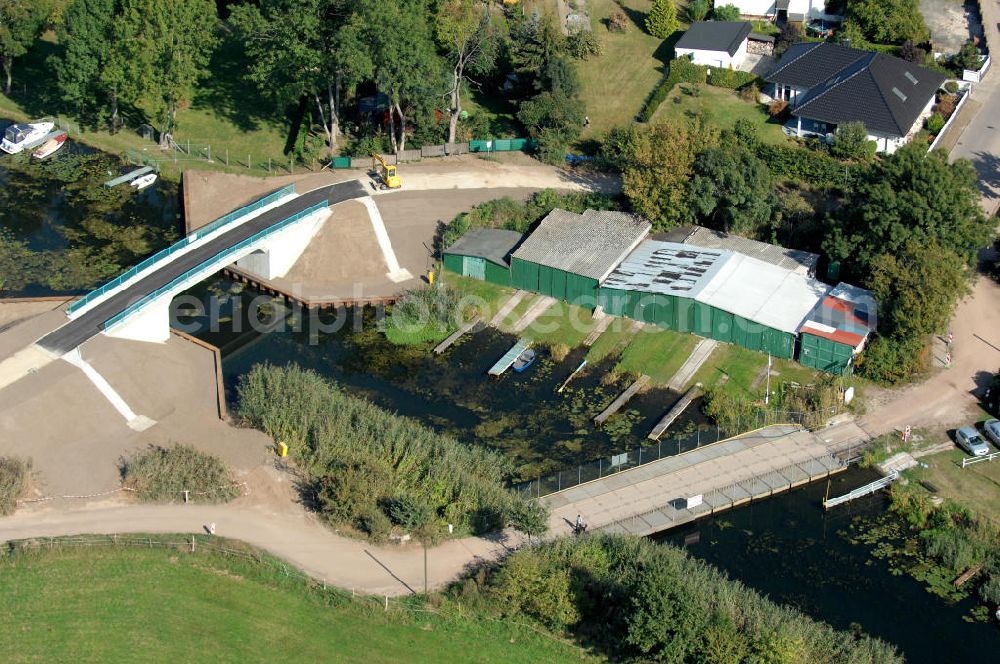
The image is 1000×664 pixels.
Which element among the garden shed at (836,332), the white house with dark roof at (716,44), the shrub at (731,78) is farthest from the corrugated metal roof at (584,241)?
the white house with dark roof at (716,44)

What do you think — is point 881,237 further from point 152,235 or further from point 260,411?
point 152,235

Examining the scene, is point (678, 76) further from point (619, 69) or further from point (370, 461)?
point (370, 461)

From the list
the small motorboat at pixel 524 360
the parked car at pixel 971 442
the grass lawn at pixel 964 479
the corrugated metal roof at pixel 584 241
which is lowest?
the grass lawn at pixel 964 479

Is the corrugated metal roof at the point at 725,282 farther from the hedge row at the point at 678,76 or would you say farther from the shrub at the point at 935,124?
the hedge row at the point at 678,76

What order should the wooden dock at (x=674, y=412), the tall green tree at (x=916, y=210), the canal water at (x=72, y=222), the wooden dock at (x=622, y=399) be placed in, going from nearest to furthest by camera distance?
the wooden dock at (x=674, y=412) → the wooden dock at (x=622, y=399) → the tall green tree at (x=916, y=210) → the canal water at (x=72, y=222)

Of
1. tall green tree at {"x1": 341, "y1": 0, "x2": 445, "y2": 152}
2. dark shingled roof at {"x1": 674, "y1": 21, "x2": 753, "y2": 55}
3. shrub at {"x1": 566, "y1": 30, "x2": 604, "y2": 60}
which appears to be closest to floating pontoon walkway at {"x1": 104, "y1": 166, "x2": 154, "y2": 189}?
tall green tree at {"x1": 341, "y1": 0, "x2": 445, "y2": 152}

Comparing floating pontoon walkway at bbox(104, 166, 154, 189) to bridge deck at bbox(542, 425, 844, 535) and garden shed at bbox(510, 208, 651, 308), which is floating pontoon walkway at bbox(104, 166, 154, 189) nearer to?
garden shed at bbox(510, 208, 651, 308)

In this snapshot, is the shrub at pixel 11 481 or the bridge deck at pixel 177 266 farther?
the bridge deck at pixel 177 266
